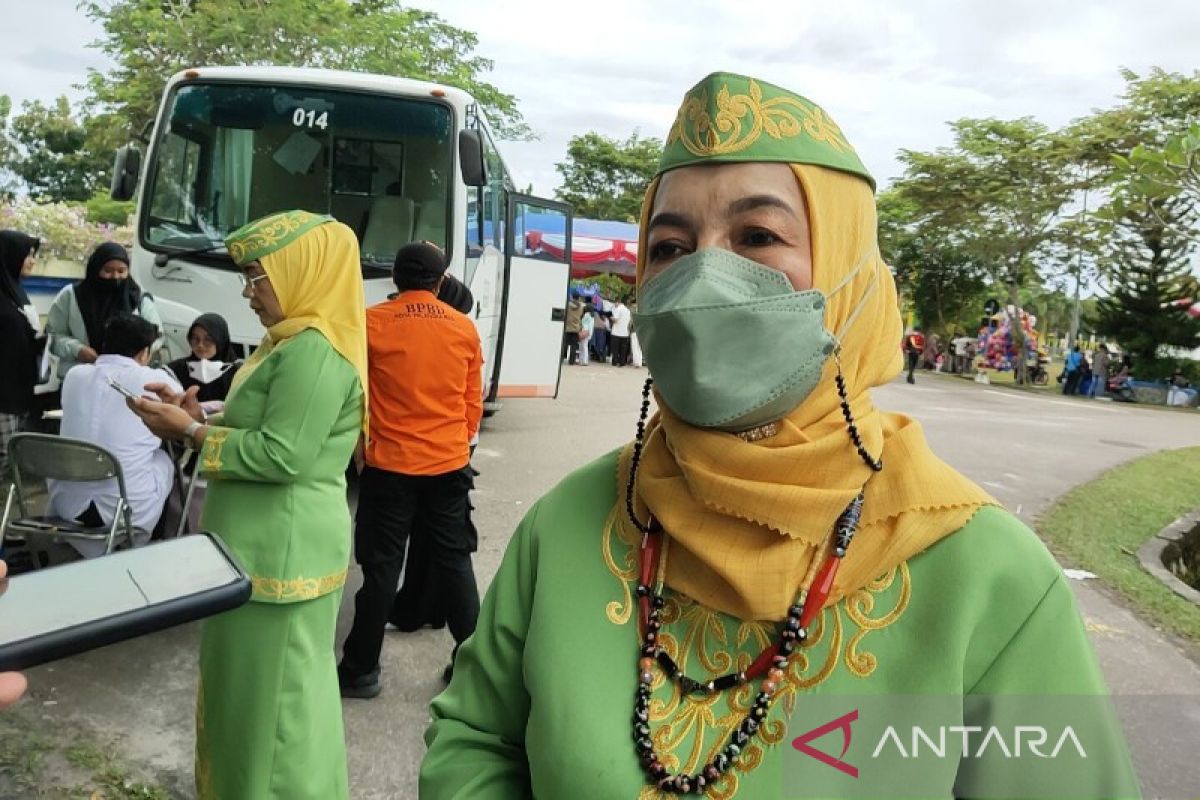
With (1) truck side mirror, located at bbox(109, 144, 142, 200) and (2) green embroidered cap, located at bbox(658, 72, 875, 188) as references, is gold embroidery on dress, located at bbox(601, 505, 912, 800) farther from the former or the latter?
(1) truck side mirror, located at bbox(109, 144, 142, 200)

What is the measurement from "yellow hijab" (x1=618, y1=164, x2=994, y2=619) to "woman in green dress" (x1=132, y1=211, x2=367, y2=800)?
1478 millimetres

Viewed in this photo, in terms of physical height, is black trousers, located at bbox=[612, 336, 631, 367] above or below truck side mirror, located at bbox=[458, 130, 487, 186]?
below

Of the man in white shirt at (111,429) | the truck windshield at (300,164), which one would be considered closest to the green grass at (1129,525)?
the truck windshield at (300,164)

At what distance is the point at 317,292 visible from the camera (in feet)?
8.32

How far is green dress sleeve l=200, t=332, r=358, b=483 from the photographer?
7.82ft

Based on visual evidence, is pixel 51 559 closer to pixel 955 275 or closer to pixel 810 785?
pixel 810 785

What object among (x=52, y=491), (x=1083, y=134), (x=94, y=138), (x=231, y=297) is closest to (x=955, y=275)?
(x=1083, y=134)

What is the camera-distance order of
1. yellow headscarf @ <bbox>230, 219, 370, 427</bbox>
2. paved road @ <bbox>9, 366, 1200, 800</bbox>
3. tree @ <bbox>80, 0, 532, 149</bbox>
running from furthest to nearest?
tree @ <bbox>80, 0, 532, 149</bbox>
paved road @ <bbox>9, 366, 1200, 800</bbox>
yellow headscarf @ <bbox>230, 219, 370, 427</bbox>

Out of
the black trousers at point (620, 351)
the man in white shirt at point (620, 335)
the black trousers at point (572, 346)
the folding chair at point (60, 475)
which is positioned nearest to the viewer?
the folding chair at point (60, 475)

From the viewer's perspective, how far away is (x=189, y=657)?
3729 millimetres

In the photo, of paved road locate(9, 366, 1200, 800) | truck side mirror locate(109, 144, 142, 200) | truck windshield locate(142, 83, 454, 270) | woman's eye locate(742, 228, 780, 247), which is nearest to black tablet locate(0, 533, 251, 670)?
woman's eye locate(742, 228, 780, 247)

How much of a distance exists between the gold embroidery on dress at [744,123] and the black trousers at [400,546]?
2.54 metres

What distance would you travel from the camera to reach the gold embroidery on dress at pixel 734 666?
109 cm

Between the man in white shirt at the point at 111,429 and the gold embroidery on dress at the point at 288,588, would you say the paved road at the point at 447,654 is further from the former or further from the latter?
the gold embroidery on dress at the point at 288,588
